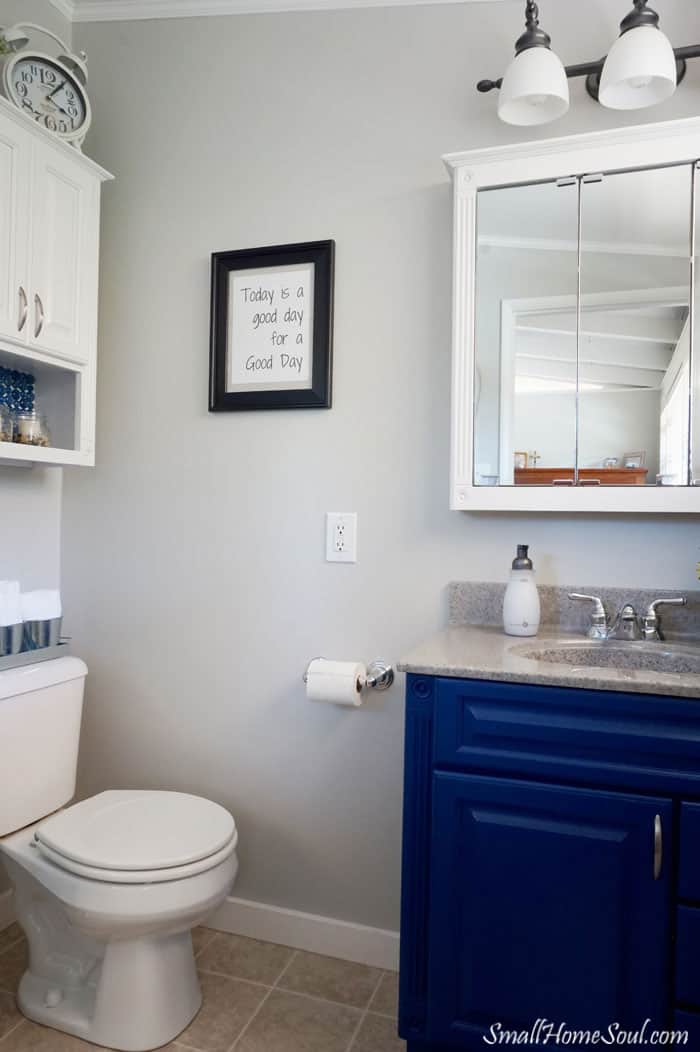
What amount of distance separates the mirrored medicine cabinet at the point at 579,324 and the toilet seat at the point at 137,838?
0.98 meters

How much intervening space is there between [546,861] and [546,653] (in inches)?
17.1

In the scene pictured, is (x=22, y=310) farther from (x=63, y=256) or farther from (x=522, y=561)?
(x=522, y=561)

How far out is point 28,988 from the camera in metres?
1.67

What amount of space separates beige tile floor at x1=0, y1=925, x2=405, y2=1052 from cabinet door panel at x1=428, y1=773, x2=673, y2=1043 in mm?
361

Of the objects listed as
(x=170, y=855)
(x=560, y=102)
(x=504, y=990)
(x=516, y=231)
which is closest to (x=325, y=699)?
(x=170, y=855)

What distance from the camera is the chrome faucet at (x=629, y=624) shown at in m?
1.62

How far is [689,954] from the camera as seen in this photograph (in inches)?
47.3

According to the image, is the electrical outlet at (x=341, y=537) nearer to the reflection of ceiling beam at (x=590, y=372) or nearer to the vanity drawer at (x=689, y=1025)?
the reflection of ceiling beam at (x=590, y=372)

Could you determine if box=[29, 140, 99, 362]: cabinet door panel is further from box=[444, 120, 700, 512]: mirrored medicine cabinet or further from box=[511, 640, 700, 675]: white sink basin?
box=[511, 640, 700, 675]: white sink basin

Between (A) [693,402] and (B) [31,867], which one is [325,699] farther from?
(A) [693,402]

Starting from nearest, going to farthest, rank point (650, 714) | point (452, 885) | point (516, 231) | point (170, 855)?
point (650, 714) < point (452, 885) < point (170, 855) < point (516, 231)

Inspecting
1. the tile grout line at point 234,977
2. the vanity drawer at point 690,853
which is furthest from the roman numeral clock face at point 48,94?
the tile grout line at point 234,977

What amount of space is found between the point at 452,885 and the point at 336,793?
2.03 feet

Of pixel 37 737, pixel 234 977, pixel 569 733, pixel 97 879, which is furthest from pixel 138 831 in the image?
pixel 569 733
